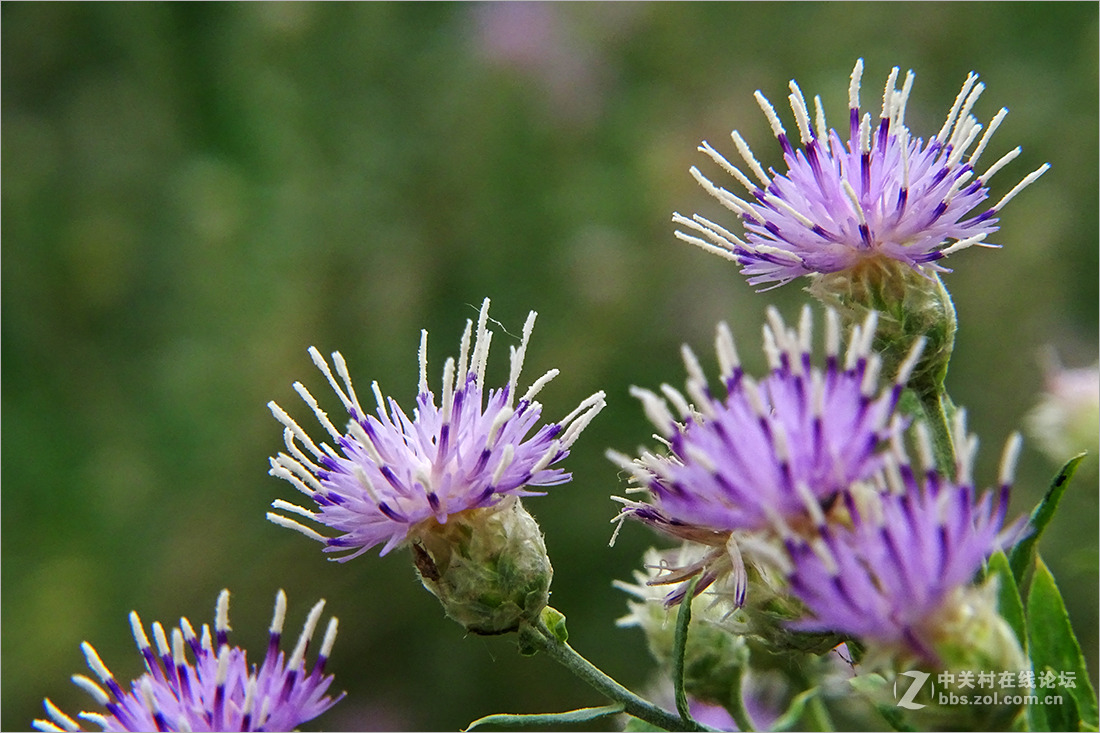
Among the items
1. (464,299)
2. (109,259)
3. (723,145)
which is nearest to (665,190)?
(723,145)

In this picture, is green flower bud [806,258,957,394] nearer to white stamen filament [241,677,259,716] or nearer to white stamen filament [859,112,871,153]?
white stamen filament [859,112,871,153]

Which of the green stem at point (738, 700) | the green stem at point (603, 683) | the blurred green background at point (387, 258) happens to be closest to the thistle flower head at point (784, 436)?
the green stem at point (603, 683)

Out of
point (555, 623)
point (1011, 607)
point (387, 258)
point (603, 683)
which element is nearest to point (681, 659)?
point (603, 683)

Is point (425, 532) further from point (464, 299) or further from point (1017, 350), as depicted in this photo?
point (1017, 350)

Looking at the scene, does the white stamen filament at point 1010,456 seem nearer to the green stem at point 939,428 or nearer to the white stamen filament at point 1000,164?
the green stem at point 939,428

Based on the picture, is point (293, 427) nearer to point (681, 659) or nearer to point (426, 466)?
point (426, 466)

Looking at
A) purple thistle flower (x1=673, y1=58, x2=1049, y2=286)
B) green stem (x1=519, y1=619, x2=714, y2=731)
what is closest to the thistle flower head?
green stem (x1=519, y1=619, x2=714, y2=731)
